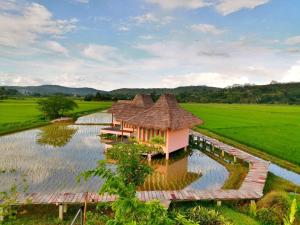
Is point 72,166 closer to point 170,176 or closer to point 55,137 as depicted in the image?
point 170,176

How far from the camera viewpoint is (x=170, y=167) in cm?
1515

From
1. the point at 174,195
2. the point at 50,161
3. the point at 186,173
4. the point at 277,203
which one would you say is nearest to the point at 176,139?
the point at 186,173

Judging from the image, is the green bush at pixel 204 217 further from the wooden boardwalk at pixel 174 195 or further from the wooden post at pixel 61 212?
the wooden post at pixel 61 212

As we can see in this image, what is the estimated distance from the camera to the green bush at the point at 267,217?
27.7ft

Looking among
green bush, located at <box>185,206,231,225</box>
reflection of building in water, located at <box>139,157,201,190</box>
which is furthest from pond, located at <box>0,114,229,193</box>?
green bush, located at <box>185,206,231,225</box>

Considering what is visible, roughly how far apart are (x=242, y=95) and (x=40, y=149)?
96.3 m

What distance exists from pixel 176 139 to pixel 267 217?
9.27 metres

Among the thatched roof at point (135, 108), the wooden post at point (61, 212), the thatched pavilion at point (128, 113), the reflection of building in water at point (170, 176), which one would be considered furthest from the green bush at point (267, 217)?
the thatched roof at point (135, 108)

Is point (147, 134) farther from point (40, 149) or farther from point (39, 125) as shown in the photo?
point (39, 125)

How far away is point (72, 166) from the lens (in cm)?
1438

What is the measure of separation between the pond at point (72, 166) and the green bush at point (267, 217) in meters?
3.47

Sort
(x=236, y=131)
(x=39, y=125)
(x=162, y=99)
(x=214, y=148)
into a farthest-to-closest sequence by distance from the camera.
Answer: (x=39, y=125) < (x=236, y=131) < (x=214, y=148) < (x=162, y=99)

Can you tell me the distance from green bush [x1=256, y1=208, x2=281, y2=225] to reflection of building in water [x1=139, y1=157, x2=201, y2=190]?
383cm

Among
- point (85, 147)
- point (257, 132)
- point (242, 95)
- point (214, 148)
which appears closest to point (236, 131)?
point (257, 132)
